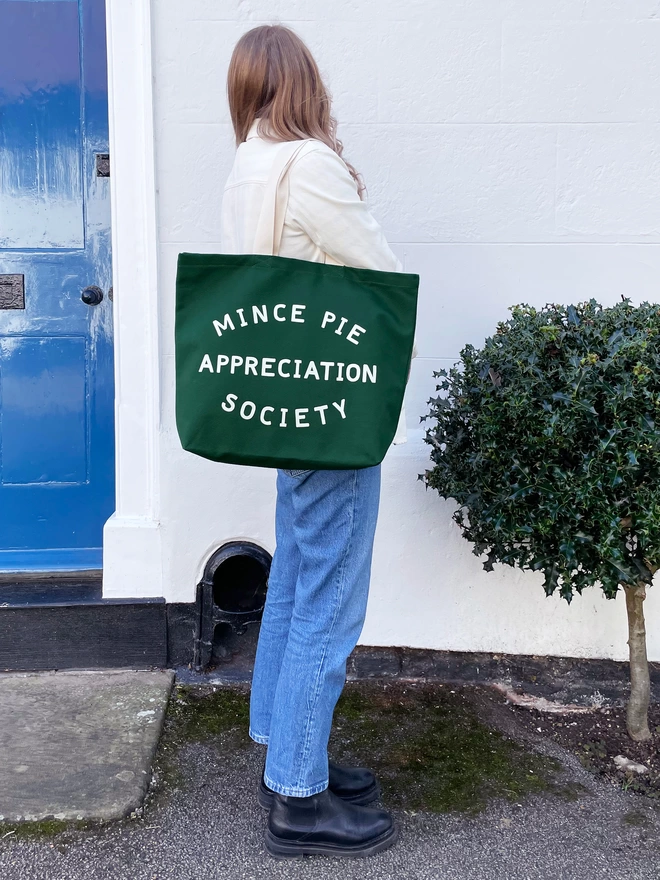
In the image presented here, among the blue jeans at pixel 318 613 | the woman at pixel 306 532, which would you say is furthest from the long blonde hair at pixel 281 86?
the blue jeans at pixel 318 613

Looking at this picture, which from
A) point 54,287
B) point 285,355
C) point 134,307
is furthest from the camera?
point 54,287

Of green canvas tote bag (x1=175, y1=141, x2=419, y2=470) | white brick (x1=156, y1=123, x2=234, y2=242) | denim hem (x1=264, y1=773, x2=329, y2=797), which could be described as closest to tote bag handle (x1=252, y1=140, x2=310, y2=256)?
green canvas tote bag (x1=175, y1=141, x2=419, y2=470)

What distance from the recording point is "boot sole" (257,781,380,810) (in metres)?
2.19

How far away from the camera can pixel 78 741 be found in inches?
99.0

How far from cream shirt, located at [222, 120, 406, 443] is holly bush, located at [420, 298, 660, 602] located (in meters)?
0.66

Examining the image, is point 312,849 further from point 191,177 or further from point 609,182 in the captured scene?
point 609,182

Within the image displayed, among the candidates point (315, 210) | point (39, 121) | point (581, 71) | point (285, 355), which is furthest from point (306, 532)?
point (39, 121)

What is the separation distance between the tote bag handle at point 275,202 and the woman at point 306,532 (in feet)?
0.05

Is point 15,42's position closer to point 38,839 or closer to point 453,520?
point 453,520

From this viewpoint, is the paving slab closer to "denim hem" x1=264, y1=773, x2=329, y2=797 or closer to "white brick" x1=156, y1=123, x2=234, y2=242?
"denim hem" x1=264, y1=773, x2=329, y2=797

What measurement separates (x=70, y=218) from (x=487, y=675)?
2399mm

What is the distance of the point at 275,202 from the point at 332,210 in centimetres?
13

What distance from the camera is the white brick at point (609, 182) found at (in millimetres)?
2822

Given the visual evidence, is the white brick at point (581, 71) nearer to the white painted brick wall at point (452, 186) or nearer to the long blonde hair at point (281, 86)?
the white painted brick wall at point (452, 186)
